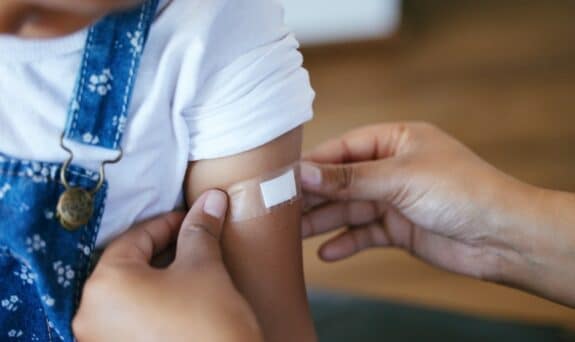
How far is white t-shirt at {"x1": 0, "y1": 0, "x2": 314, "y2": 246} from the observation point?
2.43 feet

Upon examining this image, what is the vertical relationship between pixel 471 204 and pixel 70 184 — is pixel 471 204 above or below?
below

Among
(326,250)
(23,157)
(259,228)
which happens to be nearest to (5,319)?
(23,157)

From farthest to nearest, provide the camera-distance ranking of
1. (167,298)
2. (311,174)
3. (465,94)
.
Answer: (465,94) → (311,174) → (167,298)

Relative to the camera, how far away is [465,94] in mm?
2467

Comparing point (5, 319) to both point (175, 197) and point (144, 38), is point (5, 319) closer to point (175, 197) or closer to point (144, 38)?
point (175, 197)

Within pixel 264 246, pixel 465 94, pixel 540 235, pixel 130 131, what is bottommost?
pixel 465 94

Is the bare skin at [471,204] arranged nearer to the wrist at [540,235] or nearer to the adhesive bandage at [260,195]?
the wrist at [540,235]

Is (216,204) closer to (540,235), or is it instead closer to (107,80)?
(107,80)

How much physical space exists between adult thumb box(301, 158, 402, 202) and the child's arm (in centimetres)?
18

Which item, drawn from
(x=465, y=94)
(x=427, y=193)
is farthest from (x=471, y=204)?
(x=465, y=94)

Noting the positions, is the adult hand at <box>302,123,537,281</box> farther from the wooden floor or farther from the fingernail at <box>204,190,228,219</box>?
the wooden floor

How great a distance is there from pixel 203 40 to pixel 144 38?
6 centimetres

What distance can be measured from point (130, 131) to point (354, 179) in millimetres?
363

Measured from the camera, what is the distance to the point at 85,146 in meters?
0.75
